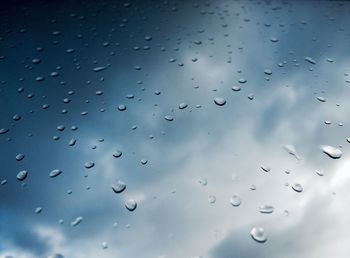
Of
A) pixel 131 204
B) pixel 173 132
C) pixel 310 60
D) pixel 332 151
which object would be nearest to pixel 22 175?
pixel 131 204

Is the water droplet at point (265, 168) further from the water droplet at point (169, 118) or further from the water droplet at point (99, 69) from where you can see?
the water droplet at point (99, 69)

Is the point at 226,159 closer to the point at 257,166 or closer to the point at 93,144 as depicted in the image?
the point at 257,166

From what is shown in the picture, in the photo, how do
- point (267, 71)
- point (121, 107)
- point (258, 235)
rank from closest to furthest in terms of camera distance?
point (258, 235)
point (121, 107)
point (267, 71)

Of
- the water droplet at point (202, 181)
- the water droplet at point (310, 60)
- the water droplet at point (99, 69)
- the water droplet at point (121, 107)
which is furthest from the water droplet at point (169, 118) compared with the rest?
the water droplet at point (310, 60)

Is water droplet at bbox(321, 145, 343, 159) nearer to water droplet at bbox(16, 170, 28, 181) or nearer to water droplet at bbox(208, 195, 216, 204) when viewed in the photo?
water droplet at bbox(208, 195, 216, 204)

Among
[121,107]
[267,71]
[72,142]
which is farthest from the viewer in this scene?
[267,71]

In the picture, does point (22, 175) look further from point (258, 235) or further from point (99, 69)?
point (258, 235)
